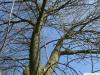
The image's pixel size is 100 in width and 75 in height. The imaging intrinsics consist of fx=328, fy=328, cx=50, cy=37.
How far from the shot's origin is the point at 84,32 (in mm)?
6719

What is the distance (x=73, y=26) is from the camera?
6566 millimetres

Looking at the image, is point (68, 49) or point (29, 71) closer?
point (29, 71)

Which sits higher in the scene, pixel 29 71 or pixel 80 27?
pixel 80 27

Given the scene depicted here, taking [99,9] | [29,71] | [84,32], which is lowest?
[29,71]

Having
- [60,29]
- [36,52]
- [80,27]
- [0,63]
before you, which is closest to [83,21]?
[80,27]

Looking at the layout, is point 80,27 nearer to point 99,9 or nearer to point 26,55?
point 99,9

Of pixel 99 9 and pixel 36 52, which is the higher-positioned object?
pixel 99 9

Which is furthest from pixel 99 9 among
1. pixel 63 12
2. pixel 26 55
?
pixel 26 55

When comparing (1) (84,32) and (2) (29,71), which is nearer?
(2) (29,71)

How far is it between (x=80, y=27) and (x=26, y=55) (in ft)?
4.21

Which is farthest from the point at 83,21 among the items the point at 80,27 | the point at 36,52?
the point at 36,52

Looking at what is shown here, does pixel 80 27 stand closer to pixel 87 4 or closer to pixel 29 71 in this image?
pixel 87 4

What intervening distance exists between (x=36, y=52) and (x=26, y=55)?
0.85 meters

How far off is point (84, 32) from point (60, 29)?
62 centimetres
